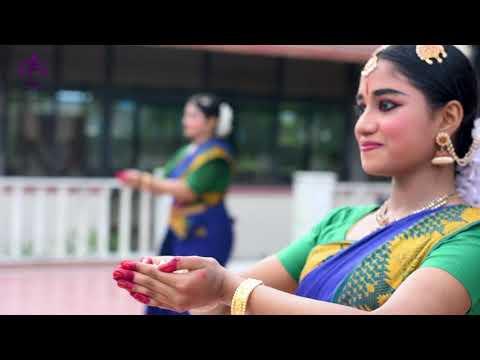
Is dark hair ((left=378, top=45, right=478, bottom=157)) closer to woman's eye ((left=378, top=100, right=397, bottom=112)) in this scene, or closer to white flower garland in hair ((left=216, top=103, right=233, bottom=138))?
Answer: woman's eye ((left=378, top=100, right=397, bottom=112))

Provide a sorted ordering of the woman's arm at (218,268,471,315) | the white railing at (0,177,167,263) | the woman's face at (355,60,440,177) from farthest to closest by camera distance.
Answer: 1. the white railing at (0,177,167,263)
2. the woman's face at (355,60,440,177)
3. the woman's arm at (218,268,471,315)

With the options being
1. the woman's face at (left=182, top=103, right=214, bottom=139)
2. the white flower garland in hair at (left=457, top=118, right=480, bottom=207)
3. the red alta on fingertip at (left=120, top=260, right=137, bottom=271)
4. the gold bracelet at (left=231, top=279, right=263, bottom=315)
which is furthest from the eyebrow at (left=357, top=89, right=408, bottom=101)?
the woman's face at (left=182, top=103, right=214, bottom=139)

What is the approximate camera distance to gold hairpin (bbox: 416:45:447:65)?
141 cm

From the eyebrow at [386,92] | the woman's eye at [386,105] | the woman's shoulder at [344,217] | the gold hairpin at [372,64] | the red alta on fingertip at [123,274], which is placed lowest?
the red alta on fingertip at [123,274]

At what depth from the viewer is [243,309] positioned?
1272mm

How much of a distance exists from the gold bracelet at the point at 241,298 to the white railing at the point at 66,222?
588 cm

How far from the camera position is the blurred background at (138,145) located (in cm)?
702

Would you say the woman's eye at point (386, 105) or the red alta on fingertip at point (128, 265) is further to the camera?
the woman's eye at point (386, 105)

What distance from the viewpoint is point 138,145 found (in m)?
8.45

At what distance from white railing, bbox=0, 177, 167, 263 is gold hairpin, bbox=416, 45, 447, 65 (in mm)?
5876

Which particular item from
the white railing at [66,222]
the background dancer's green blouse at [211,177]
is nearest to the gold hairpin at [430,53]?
the background dancer's green blouse at [211,177]

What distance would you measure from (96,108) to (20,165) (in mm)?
1076

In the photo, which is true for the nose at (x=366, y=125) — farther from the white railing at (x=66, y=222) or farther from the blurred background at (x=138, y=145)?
the white railing at (x=66, y=222)
